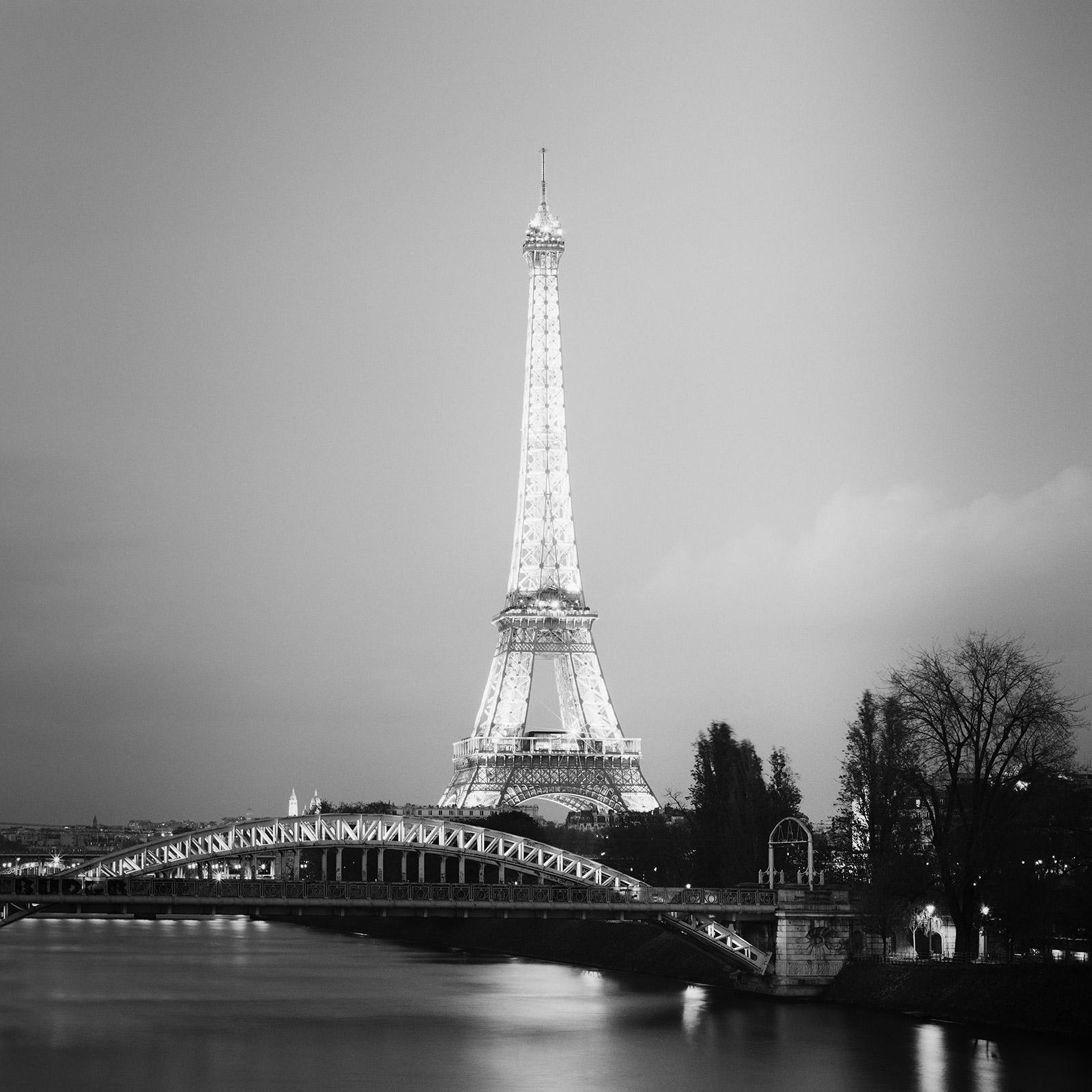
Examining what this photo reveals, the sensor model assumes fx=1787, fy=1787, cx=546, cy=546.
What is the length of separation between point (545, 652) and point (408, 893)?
49180mm

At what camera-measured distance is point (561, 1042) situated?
44531mm

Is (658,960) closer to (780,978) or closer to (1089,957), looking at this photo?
(780,978)

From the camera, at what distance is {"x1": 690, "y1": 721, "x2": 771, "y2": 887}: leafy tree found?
219 ft

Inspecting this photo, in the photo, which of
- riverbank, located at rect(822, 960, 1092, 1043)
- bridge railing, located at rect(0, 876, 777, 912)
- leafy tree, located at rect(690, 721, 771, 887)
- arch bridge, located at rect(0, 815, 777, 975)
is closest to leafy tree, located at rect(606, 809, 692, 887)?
leafy tree, located at rect(690, 721, 771, 887)

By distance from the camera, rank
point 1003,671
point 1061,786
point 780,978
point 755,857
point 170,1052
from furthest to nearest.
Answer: point 755,857 → point 780,978 → point 1003,671 → point 1061,786 → point 170,1052

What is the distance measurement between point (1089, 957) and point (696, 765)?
30893mm

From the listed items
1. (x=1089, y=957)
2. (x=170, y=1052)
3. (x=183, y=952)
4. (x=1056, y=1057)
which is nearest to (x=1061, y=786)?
(x=1089, y=957)

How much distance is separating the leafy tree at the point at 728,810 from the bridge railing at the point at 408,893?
9.04 m

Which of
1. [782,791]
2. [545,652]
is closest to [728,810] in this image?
[782,791]

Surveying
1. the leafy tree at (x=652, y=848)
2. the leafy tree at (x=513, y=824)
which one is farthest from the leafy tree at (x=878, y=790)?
the leafy tree at (x=513, y=824)

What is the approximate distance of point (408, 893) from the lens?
5228 centimetres

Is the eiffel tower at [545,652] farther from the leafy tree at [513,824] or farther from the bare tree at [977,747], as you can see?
the bare tree at [977,747]

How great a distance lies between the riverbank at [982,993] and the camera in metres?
41.8

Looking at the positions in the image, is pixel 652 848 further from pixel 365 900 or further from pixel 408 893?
pixel 365 900
